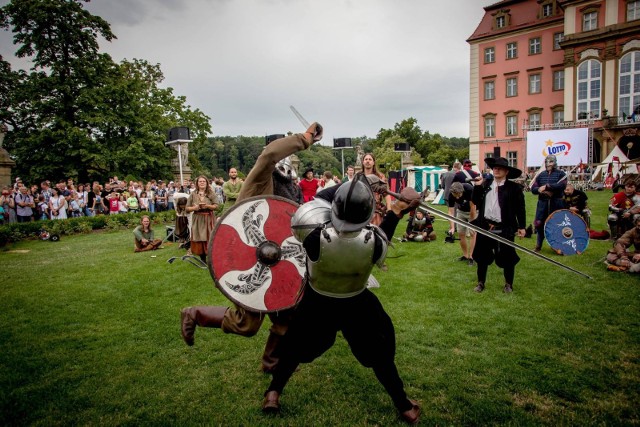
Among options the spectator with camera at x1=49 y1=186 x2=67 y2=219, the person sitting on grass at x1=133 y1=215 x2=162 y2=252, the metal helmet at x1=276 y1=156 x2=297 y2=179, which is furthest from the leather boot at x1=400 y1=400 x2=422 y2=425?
the spectator with camera at x1=49 y1=186 x2=67 y2=219

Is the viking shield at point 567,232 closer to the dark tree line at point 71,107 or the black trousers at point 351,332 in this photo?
the black trousers at point 351,332

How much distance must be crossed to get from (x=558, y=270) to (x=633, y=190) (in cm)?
274

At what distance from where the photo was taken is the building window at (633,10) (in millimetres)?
25609

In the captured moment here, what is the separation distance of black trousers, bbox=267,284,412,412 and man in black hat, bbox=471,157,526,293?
3063 mm

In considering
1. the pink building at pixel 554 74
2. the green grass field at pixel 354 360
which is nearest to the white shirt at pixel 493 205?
the green grass field at pixel 354 360

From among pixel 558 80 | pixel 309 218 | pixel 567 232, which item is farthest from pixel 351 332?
pixel 558 80

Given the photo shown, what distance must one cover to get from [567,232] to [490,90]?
3256 cm

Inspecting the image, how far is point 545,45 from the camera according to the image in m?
31.6

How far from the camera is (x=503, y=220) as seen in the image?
498cm

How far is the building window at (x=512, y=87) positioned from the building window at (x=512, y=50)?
196cm

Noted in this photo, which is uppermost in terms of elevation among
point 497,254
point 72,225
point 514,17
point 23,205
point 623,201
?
point 514,17

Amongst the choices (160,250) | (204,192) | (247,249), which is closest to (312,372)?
(247,249)

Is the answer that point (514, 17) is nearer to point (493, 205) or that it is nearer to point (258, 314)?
point (493, 205)

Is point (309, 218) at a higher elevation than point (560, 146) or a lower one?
lower
